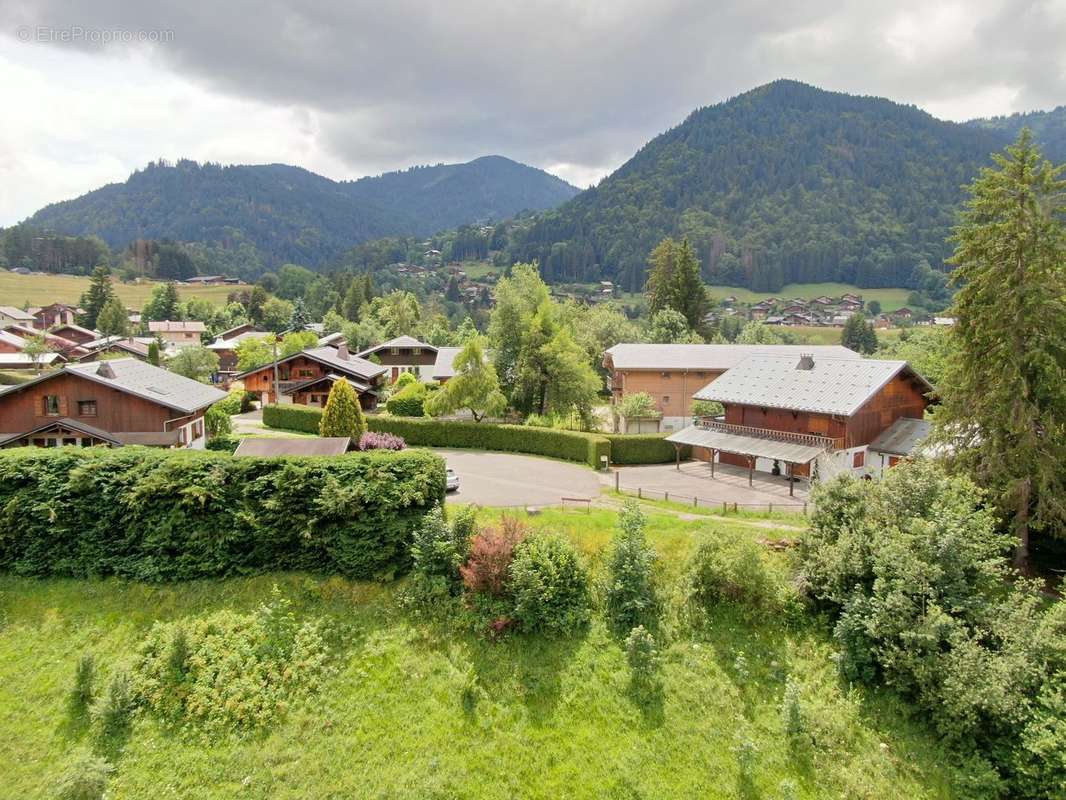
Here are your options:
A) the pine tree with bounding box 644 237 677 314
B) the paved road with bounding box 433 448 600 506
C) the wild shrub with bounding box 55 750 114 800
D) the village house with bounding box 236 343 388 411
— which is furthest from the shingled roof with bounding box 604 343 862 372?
the wild shrub with bounding box 55 750 114 800

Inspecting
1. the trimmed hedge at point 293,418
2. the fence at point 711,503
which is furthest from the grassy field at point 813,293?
the fence at point 711,503

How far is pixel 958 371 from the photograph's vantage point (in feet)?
68.4

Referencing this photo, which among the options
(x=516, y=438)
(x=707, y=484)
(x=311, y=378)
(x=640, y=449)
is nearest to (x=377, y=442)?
(x=516, y=438)

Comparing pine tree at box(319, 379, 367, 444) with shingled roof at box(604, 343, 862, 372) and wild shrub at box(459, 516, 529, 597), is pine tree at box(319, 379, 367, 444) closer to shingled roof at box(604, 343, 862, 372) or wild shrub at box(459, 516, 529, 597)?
wild shrub at box(459, 516, 529, 597)

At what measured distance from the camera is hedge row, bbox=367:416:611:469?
4132 centimetres

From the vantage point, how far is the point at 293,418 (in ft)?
161

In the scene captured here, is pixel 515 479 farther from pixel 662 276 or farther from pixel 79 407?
pixel 662 276

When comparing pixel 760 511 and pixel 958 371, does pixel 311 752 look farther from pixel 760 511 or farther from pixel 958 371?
pixel 958 371

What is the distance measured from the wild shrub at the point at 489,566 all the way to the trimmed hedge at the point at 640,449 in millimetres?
23037

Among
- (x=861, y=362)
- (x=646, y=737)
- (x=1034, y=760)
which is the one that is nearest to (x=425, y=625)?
(x=646, y=737)

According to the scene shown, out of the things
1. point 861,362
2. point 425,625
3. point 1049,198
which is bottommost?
point 425,625

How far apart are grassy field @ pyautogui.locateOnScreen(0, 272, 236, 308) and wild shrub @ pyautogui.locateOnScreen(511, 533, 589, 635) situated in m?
143

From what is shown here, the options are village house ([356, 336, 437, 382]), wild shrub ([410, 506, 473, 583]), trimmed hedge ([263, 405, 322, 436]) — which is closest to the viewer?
wild shrub ([410, 506, 473, 583])

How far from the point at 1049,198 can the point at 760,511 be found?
15.6 metres
